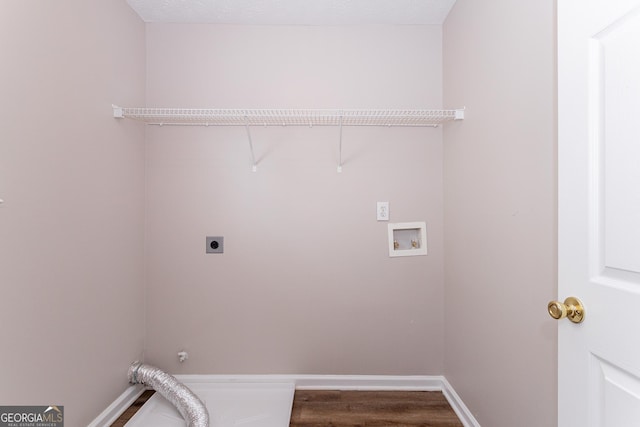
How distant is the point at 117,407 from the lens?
166 centimetres

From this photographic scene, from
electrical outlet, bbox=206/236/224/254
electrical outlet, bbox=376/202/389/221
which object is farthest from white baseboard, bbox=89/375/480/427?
electrical outlet, bbox=376/202/389/221

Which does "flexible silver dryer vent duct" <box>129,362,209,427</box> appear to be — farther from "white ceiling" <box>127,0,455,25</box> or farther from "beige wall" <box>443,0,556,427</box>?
"white ceiling" <box>127,0,455,25</box>

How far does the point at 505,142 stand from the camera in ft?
4.16

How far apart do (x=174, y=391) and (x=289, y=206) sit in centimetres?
127

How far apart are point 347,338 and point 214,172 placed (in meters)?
1.42

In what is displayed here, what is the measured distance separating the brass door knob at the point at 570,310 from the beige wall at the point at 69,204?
1876 mm

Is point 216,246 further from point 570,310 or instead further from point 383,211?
point 570,310

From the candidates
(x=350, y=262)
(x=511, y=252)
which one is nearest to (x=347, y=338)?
(x=350, y=262)

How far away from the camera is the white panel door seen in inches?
26.3

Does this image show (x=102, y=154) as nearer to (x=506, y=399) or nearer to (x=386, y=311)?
(x=386, y=311)

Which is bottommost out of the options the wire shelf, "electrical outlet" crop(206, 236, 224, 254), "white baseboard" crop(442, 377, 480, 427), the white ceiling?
"white baseboard" crop(442, 377, 480, 427)

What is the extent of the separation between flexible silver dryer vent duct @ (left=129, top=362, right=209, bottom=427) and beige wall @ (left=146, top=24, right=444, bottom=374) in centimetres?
17

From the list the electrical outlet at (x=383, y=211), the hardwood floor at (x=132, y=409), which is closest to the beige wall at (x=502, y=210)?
the electrical outlet at (x=383, y=211)

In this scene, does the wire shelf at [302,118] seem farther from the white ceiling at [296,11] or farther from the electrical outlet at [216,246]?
the electrical outlet at [216,246]
